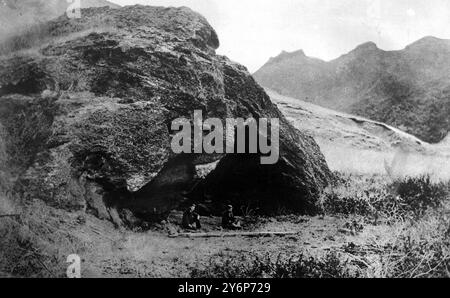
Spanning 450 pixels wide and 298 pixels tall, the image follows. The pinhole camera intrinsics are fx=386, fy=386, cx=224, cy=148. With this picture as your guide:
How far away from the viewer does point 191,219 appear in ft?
30.1

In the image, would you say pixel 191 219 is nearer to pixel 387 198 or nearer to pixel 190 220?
pixel 190 220

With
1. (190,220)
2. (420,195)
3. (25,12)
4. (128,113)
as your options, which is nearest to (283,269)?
(190,220)

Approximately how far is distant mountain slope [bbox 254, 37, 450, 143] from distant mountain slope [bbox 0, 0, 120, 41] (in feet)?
68.7

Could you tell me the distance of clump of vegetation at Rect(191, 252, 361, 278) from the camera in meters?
6.34

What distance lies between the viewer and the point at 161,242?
25.7 ft

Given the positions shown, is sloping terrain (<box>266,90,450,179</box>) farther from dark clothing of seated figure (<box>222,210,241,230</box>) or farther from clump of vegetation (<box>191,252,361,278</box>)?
clump of vegetation (<box>191,252,361,278</box>)

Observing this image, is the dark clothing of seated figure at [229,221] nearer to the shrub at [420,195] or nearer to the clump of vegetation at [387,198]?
the clump of vegetation at [387,198]

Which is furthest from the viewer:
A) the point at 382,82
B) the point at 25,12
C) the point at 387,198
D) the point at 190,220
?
the point at 382,82

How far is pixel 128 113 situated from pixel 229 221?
11.6ft

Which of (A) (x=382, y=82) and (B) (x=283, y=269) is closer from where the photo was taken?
(B) (x=283, y=269)

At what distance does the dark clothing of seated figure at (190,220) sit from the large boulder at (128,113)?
49cm
